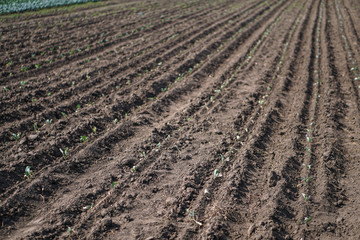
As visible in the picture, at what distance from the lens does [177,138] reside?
590 cm

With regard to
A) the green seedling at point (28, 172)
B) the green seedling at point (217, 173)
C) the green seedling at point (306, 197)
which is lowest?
the green seedling at point (306, 197)

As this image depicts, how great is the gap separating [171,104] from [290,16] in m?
14.5

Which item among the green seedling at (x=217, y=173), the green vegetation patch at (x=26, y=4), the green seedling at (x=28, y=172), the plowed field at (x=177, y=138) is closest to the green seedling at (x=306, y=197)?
the plowed field at (x=177, y=138)

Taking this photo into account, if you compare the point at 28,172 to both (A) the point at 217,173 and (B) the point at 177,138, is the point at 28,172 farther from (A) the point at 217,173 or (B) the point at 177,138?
(A) the point at 217,173

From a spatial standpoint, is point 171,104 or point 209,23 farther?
point 209,23

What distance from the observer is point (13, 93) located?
24.1 ft

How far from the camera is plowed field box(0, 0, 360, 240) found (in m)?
4.04

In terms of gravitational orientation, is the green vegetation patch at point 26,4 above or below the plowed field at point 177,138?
above

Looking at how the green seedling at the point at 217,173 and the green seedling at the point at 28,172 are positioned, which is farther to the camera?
the green seedling at the point at 217,173

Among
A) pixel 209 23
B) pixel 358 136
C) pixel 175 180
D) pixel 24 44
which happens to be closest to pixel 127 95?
pixel 175 180

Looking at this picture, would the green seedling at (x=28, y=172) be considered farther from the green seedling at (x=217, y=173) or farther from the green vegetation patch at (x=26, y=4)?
the green vegetation patch at (x=26, y=4)

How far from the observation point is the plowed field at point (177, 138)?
4039 millimetres

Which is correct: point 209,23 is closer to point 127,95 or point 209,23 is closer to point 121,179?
point 127,95

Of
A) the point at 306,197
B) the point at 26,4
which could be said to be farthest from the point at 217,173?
the point at 26,4
